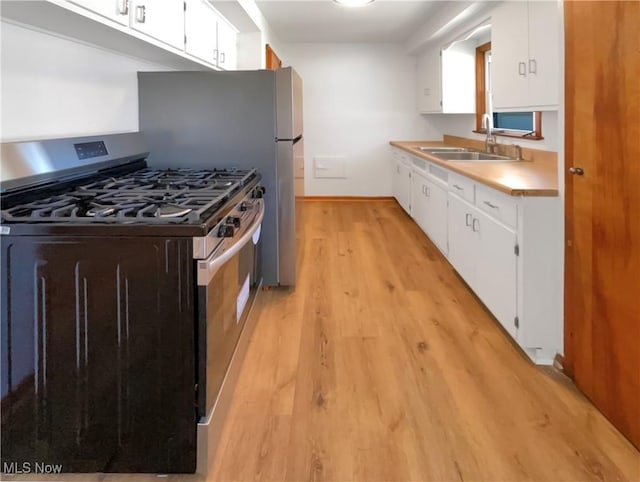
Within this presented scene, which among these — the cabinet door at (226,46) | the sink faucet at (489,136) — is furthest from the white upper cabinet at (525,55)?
the cabinet door at (226,46)

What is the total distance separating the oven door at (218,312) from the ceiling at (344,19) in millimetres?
3351

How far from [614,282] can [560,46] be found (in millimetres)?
1050

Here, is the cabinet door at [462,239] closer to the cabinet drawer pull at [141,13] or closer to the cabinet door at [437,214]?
the cabinet door at [437,214]

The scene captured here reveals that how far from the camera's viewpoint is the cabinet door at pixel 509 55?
3.28 metres

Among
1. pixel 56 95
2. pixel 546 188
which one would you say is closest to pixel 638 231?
pixel 546 188

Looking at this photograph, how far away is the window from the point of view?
399 cm

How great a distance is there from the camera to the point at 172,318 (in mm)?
1506

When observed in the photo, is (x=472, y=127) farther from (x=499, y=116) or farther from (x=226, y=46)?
(x=226, y=46)

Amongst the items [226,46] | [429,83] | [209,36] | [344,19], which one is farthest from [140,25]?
[429,83]

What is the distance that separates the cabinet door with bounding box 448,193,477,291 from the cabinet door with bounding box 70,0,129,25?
218 cm

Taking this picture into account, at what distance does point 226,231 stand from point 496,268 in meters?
1.62

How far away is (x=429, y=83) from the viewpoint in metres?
6.10

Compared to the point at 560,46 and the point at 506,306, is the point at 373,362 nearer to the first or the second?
the point at 506,306

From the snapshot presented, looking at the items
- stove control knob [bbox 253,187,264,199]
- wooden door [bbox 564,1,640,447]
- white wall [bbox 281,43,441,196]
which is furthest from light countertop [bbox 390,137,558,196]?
white wall [bbox 281,43,441,196]
